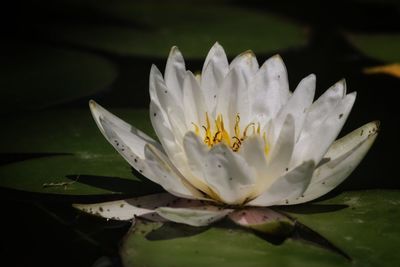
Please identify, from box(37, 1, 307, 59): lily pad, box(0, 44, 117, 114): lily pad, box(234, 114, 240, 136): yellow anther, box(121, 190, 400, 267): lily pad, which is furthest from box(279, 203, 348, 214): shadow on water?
box(37, 1, 307, 59): lily pad

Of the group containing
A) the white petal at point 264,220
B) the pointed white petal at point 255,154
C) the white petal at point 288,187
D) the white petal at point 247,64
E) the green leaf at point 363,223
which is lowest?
the green leaf at point 363,223

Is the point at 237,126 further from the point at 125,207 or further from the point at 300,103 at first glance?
the point at 125,207

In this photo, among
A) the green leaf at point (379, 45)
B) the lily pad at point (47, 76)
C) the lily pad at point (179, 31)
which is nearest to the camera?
the lily pad at point (47, 76)

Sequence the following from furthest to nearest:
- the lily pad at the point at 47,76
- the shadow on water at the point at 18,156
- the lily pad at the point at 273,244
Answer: the lily pad at the point at 47,76 < the shadow on water at the point at 18,156 < the lily pad at the point at 273,244

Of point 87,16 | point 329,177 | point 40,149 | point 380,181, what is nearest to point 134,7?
point 87,16

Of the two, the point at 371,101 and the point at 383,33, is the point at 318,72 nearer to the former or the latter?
the point at 371,101

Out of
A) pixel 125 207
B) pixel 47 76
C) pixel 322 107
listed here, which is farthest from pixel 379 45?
pixel 125 207

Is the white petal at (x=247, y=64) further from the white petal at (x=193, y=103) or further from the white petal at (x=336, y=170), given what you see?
the white petal at (x=336, y=170)

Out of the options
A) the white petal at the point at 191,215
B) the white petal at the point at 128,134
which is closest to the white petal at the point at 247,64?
the white petal at the point at 128,134
